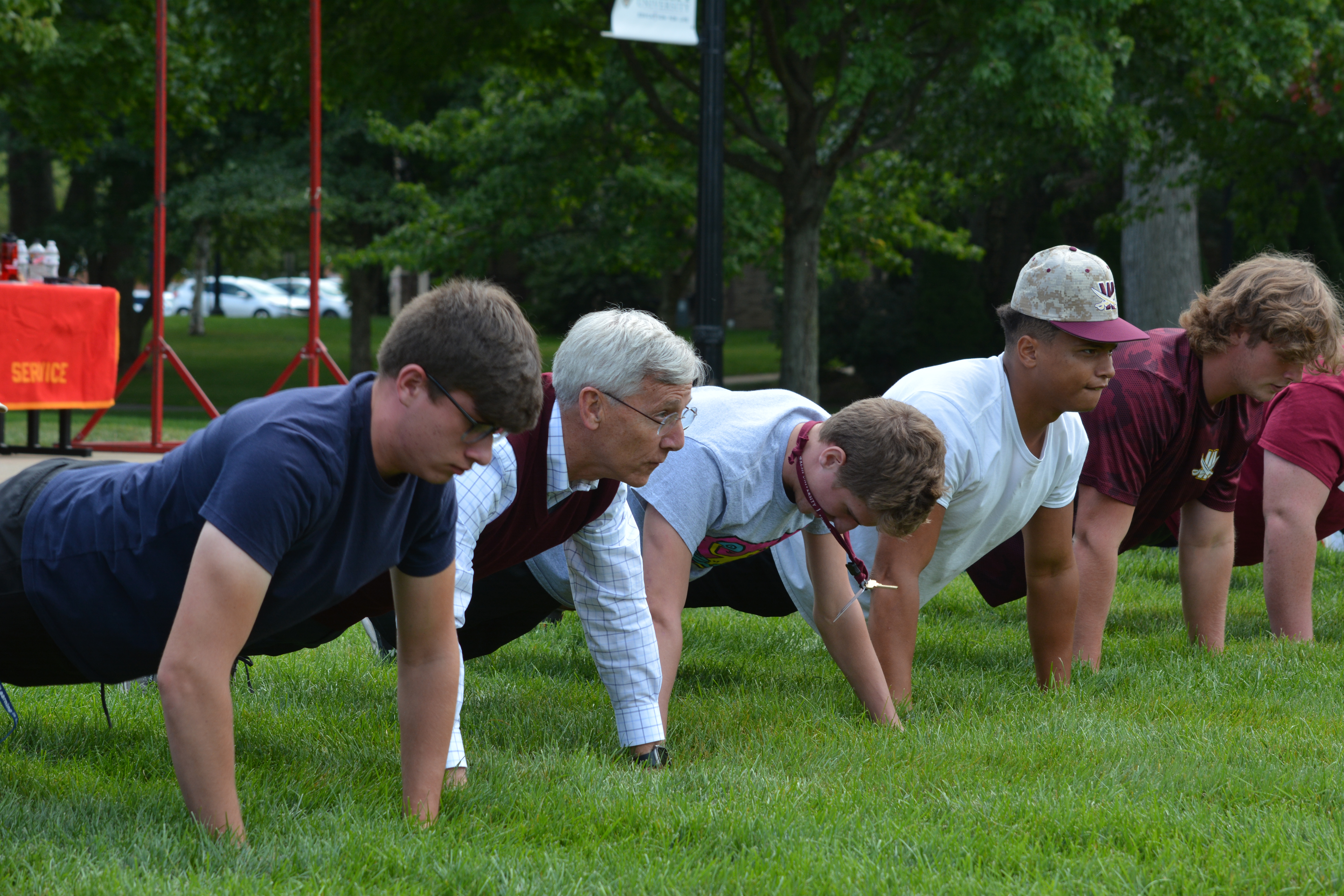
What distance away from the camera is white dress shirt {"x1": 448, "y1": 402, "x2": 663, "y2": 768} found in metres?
3.36

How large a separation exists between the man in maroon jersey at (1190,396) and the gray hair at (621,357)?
2054 mm

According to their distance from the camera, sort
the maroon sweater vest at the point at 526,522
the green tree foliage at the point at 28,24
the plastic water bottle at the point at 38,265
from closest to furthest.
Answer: the maroon sweater vest at the point at 526,522 → the plastic water bottle at the point at 38,265 → the green tree foliage at the point at 28,24

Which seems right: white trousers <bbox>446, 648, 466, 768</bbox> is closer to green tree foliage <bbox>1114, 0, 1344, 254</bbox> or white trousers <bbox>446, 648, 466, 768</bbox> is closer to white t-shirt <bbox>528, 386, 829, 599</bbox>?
white t-shirt <bbox>528, 386, 829, 599</bbox>

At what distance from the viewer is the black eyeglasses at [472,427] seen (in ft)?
8.01

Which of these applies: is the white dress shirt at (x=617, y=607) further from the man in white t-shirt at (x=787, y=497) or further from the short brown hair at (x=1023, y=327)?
the short brown hair at (x=1023, y=327)

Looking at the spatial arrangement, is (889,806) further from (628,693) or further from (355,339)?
(355,339)

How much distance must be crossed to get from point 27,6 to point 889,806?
14.1 meters

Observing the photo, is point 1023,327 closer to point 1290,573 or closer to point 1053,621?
point 1053,621

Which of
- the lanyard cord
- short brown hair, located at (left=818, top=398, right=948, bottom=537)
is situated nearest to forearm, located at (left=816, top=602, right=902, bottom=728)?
short brown hair, located at (left=818, top=398, right=948, bottom=537)

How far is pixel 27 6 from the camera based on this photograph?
13828mm

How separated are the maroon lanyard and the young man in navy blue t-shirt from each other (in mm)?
1157

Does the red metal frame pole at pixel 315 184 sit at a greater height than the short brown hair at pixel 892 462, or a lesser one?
greater

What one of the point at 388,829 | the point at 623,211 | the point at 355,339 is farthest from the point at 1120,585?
the point at 355,339

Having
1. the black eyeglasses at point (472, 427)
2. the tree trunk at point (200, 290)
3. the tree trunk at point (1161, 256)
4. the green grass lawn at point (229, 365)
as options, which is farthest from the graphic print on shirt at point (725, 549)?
the tree trunk at point (200, 290)
